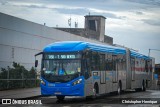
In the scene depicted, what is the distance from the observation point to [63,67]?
24328 mm

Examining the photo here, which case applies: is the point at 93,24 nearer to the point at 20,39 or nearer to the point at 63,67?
the point at 20,39

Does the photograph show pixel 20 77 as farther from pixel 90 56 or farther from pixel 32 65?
pixel 90 56

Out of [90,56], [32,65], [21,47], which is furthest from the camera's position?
[32,65]

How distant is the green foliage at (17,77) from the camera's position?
111ft

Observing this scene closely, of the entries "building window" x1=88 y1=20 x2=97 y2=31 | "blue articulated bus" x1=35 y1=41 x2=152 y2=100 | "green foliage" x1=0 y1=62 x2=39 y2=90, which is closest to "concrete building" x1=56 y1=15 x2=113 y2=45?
"building window" x1=88 y1=20 x2=97 y2=31

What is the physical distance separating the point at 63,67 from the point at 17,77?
483 inches

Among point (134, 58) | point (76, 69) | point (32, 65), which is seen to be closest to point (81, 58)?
point (76, 69)

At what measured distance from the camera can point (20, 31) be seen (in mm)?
38562

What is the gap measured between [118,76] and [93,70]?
5.69 meters

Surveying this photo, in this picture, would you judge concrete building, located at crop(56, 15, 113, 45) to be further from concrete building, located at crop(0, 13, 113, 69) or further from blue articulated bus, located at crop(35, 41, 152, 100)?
blue articulated bus, located at crop(35, 41, 152, 100)

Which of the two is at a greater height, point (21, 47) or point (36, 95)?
point (21, 47)

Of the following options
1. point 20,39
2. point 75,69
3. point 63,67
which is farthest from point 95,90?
point 20,39

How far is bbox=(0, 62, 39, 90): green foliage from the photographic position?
111 ft

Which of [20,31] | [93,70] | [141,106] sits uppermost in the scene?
[20,31]
